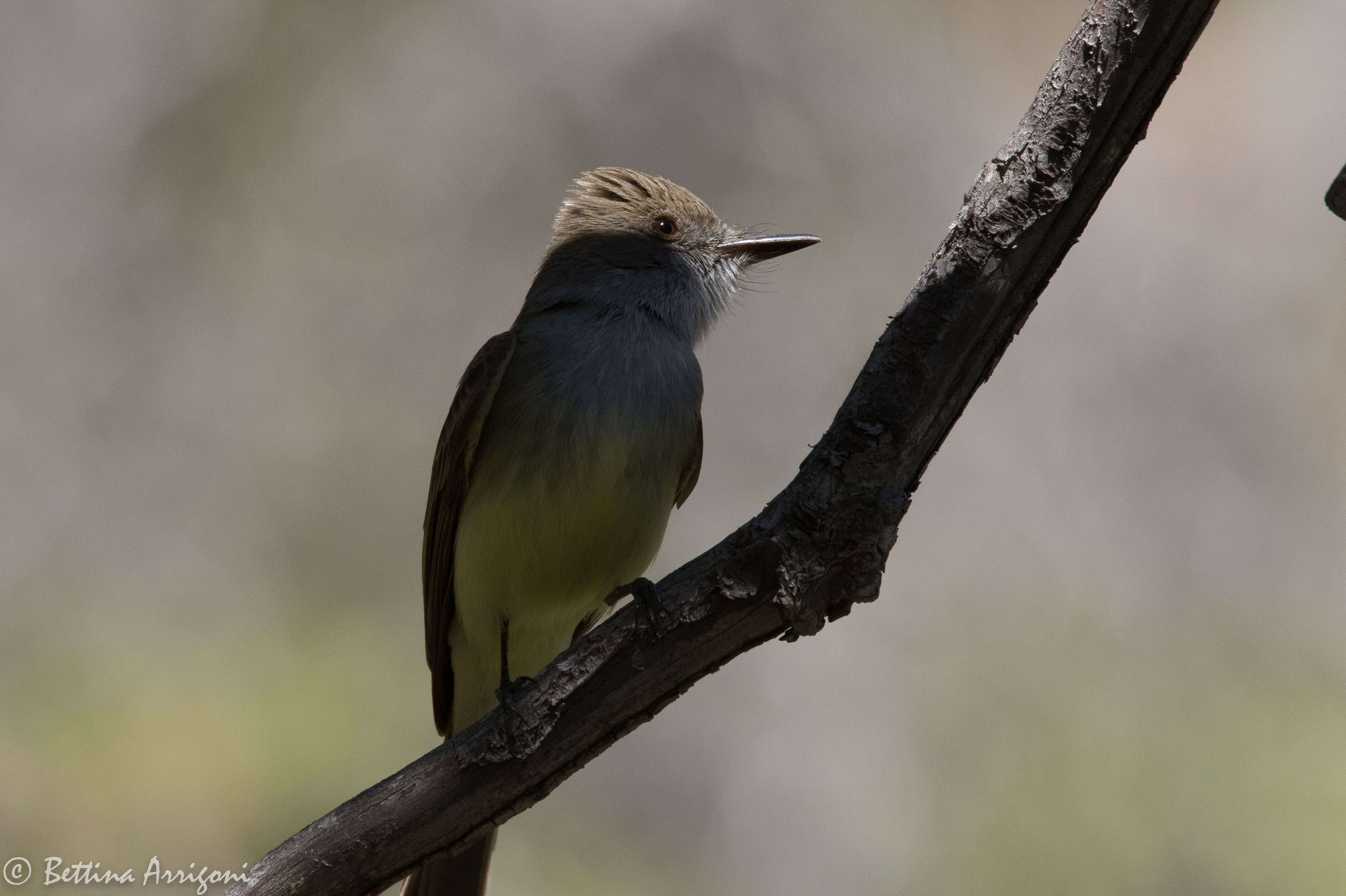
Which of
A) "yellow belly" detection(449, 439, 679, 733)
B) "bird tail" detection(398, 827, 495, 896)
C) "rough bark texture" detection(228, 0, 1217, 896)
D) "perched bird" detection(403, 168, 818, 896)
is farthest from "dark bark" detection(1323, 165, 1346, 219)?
"bird tail" detection(398, 827, 495, 896)

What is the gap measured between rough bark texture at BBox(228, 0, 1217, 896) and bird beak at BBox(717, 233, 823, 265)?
1717 millimetres

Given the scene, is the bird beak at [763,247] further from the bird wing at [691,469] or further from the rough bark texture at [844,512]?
the rough bark texture at [844,512]

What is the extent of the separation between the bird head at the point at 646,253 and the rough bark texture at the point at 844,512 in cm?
159

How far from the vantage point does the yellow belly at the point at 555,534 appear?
11.6 ft

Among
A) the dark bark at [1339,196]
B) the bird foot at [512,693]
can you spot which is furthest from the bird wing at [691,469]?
the dark bark at [1339,196]

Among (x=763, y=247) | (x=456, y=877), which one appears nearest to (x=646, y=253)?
(x=763, y=247)

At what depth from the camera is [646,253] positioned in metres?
4.33

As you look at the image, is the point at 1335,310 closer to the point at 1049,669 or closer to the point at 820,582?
the point at 1049,669

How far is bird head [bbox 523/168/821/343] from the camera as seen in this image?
4160 millimetres

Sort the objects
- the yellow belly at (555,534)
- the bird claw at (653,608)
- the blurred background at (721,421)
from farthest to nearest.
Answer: the blurred background at (721,421), the yellow belly at (555,534), the bird claw at (653,608)

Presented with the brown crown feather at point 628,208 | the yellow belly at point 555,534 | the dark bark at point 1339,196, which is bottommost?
the dark bark at point 1339,196

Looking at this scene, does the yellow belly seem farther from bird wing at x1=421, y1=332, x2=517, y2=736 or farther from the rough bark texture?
the rough bark texture

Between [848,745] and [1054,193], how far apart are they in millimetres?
5208

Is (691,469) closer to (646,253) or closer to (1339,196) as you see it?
(646,253)
